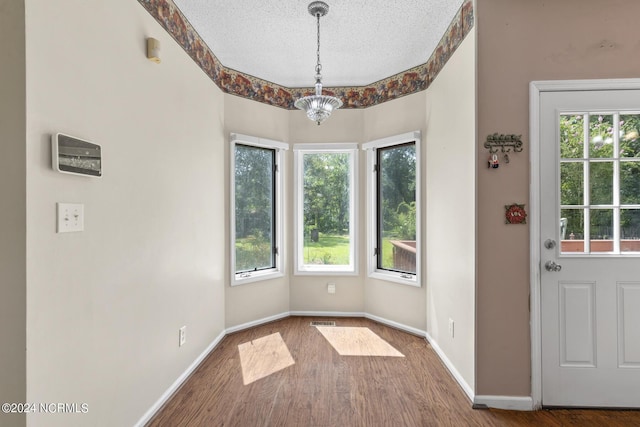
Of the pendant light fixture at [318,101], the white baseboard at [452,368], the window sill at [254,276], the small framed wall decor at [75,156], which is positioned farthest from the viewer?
the window sill at [254,276]

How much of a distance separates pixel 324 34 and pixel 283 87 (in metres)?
1.12

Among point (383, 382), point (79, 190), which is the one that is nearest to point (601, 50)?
point (383, 382)

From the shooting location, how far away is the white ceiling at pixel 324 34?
237cm

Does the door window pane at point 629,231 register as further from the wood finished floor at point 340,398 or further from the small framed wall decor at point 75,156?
the small framed wall decor at point 75,156

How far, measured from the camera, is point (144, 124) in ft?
6.44

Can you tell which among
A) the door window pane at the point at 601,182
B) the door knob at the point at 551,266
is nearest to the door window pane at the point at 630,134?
the door window pane at the point at 601,182

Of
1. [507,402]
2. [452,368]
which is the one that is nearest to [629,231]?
[507,402]

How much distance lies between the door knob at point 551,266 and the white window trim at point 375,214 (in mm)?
1266

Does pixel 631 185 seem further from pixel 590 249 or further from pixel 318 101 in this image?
pixel 318 101

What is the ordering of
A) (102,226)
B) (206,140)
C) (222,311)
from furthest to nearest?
(222,311)
(206,140)
(102,226)

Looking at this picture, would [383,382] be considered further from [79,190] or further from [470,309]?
[79,190]
